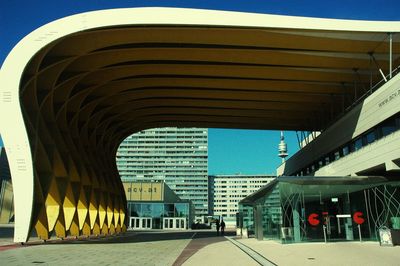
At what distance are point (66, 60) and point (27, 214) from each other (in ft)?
29.6

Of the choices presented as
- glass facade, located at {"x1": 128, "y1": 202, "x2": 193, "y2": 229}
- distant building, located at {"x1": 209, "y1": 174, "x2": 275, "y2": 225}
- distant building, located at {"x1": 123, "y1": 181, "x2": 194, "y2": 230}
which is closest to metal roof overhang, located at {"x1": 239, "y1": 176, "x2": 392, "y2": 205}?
distant building, located at {"x1": 123, "y1": 181, "x2": 194, "y2": 230}

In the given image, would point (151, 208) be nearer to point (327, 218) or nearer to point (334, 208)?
point (334, 208)

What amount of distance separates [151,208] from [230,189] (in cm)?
11043

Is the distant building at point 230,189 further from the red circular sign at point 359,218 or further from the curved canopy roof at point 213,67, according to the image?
the red circular sign at point 359,218

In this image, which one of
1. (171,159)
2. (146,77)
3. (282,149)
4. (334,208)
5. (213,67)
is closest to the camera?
(334,208)

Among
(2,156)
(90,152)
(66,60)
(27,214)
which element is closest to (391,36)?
(66,60)

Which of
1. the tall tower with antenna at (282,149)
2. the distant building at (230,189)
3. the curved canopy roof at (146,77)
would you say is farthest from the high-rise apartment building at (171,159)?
the curved canopy roof at (146,77)

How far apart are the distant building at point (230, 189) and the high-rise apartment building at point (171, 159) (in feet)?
43.8

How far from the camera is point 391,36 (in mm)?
24188

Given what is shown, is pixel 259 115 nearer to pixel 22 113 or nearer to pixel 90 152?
pixel 90 152

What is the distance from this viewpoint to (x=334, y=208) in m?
24.1

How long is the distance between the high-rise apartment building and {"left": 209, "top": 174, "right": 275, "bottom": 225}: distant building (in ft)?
43.8

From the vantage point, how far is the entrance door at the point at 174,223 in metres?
68.6

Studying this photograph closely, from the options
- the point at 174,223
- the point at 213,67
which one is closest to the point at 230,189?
the point at 174,223
